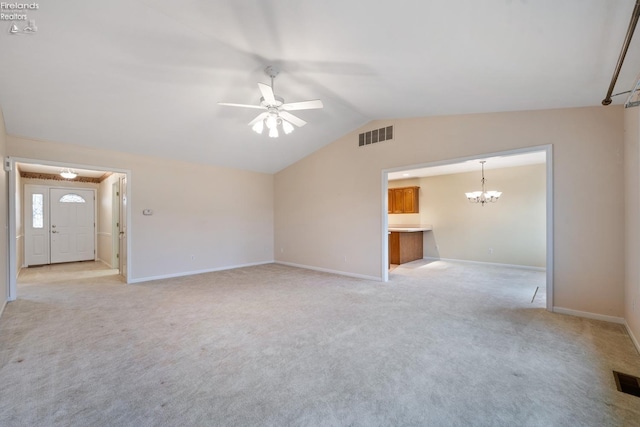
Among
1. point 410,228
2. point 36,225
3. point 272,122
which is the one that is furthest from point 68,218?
point 410,228

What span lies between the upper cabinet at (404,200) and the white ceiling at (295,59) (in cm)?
435

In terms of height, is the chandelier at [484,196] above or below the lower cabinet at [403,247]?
above

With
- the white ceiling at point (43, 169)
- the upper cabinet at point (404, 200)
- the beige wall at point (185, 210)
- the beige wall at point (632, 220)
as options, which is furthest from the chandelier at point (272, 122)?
the upper cabinet at point (404, 200)

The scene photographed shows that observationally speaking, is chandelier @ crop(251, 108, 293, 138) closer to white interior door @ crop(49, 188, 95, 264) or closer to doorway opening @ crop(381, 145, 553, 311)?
doorway opening @ crop(381, 145, 553, 311)

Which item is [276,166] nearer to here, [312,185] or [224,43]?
[312,185]

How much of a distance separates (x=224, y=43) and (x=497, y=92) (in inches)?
130

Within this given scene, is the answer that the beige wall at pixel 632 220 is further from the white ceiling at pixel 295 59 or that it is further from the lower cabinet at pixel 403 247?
the lower cabinet at pixel 403 247

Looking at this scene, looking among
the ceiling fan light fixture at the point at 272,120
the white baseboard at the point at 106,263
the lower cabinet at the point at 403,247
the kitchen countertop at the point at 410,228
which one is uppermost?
the ceiling fan light fixture at the point at 272,120

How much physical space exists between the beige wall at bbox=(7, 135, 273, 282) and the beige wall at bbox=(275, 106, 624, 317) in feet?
5.26

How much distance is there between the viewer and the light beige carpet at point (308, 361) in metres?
1.80

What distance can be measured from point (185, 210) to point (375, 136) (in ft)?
14.9

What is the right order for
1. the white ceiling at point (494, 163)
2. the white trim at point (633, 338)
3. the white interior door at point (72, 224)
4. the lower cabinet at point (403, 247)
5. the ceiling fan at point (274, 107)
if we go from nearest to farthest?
the white trim at point (633, 338) → the ceiling fan at point (274, 107) → the white ceiling at point (494, 163) → the lower cabinet at point (403, 247) → the white interior door at point (72, 224)

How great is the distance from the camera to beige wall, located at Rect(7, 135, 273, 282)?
5.17 m

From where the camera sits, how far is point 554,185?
3.66m
